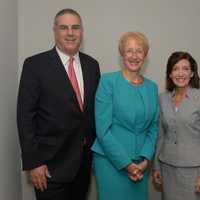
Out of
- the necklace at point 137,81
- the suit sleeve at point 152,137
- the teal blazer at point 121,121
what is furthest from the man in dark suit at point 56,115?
the suit sleeve at point 152,137

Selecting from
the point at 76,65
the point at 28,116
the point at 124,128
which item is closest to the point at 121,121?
the point at 124,128

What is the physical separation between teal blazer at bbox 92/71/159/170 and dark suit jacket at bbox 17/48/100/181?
4.5 inches

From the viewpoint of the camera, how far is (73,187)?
7.87 ft

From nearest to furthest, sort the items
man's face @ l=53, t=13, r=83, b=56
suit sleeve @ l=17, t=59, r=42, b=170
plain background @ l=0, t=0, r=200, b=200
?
suit sleeve @ l=17, t=59, r=42, b=170, man's face @ l=53, t=13, r=83, b=56, plain background @ l=0, t=0, r=200, b=200

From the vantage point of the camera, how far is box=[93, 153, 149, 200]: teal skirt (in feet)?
7.51

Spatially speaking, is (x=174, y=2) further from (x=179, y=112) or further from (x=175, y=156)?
(x=175, y=156)

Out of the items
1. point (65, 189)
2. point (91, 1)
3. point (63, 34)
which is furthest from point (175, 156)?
point (91, 1)

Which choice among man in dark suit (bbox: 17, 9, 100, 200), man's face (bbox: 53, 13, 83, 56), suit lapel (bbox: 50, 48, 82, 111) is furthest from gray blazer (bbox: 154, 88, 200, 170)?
man's face (bbox: 53, 13, 83, 56)

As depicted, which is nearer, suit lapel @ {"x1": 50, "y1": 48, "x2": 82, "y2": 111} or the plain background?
suit lapel @ {"x1": 50, "y1": 48, "x2": 82, "y2": 111}

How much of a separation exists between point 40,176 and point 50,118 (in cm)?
36

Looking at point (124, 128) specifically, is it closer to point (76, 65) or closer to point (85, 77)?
point (85, 77)

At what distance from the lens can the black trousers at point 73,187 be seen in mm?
2240

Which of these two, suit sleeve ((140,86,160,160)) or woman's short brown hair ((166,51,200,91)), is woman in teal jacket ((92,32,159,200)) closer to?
suit sleeve ((140,86,160,160))

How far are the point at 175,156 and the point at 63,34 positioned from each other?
1050 mm
